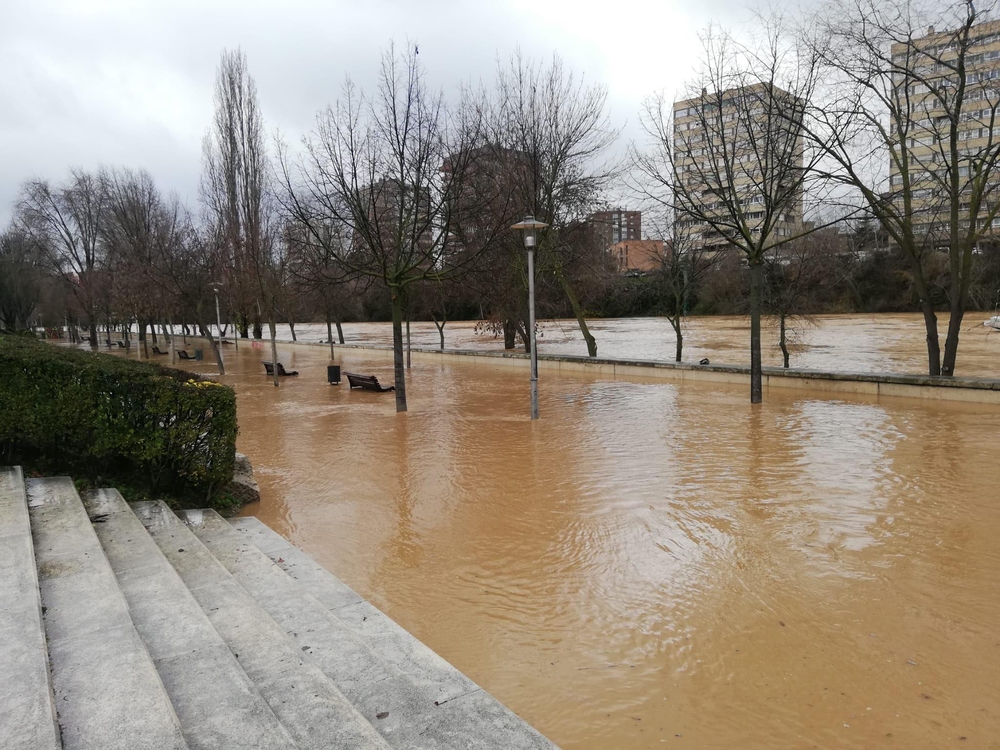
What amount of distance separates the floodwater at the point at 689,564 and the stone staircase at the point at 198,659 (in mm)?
474

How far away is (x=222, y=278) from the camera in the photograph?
29.3m

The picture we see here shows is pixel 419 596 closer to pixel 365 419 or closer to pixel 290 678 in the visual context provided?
pixel 290 678

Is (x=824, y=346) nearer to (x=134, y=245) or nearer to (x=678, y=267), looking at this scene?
(x=678, y=267)

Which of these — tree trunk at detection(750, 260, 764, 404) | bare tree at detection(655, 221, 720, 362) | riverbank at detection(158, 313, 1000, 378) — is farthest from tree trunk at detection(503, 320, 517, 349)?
tree trunk at detection(750, 260, 764, 404)

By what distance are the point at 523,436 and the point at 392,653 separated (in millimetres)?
7303

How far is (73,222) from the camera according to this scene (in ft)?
132

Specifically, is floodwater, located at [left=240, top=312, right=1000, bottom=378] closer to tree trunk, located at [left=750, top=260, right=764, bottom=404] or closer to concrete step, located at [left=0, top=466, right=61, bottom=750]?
tree trunk, located at [left=750, top=260, right=764, bottom=404]

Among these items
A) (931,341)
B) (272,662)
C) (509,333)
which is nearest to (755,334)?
(931,341)

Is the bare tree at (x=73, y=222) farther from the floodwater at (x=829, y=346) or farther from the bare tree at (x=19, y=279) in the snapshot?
the floodwater at (x=829, y=346)

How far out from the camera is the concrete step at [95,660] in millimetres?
2260

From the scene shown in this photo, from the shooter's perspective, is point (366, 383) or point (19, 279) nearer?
point (366, 383)

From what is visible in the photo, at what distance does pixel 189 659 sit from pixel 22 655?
650 mm

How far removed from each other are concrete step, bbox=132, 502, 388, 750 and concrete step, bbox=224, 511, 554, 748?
0.52ft

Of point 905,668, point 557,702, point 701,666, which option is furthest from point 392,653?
point 905,668
